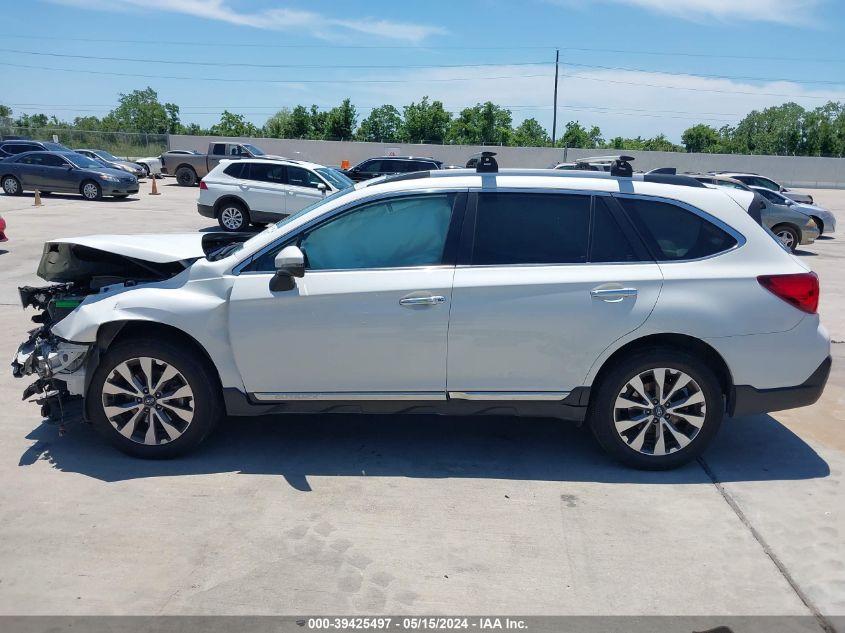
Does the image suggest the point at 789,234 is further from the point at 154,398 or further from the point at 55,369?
the point at 55,369

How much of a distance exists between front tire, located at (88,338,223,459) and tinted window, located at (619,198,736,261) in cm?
289

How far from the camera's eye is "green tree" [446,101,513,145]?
2349 inches

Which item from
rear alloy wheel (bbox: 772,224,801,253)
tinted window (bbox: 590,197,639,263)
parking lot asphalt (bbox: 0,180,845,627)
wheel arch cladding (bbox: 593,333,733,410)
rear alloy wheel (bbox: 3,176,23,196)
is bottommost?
parking lot asphalt (bbox: 0,180,845,627)

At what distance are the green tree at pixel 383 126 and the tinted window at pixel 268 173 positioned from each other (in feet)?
140

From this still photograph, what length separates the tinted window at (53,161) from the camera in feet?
77.9

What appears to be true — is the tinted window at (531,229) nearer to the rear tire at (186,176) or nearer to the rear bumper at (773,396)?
the rear bumper at (773,396)

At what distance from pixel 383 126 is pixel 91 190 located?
127ft

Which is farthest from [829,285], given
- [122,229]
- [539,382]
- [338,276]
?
[122,229]

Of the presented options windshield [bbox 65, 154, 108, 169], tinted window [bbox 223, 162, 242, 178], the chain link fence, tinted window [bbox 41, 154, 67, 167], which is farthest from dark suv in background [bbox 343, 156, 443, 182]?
the chain link fence

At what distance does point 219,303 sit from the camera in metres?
4.75

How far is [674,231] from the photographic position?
485 cm

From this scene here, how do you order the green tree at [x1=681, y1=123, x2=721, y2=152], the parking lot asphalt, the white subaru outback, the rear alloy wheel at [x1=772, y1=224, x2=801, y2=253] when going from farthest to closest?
the green tree at [x1=681, y1=123, x2=721, y2=152] < the rear alloy wheel at [x1=772, y1=224, x2=801, y2=253] < the white subaru outback < the parking lot asphalt

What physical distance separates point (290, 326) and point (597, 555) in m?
2.21

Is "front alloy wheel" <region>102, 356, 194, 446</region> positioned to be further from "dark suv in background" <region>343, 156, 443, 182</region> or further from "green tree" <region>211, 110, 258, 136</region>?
"green tree" <region>211, 110, 258, 136</region>
